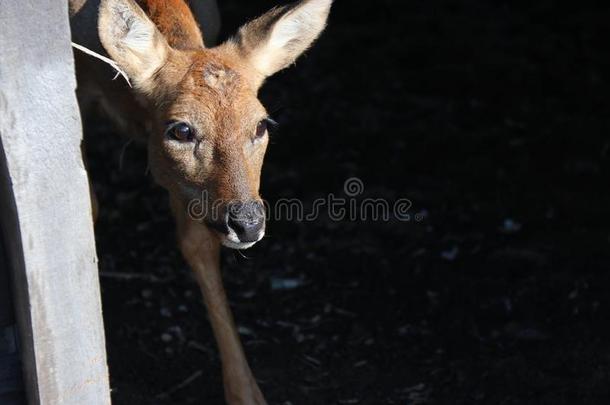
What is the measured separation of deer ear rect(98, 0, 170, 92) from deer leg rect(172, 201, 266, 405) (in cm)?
70

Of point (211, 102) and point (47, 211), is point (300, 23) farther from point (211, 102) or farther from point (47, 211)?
point (47, 211)

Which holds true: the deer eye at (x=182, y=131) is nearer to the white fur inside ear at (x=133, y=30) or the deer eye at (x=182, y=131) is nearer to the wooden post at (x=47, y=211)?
the white fur inside ear at (x=133, y=30)

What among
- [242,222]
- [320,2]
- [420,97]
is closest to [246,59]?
[320,2]

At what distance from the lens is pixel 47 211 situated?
139 inches

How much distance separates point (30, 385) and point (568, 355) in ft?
9.03

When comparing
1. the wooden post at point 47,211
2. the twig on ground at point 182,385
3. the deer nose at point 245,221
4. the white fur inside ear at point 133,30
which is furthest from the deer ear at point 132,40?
the twig on ground at point 182,385

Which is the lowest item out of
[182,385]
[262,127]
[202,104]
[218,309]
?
[182,385]

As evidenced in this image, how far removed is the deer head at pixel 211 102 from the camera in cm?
445

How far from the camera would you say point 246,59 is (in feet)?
16.4

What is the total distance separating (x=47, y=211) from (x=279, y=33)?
6.12 feet

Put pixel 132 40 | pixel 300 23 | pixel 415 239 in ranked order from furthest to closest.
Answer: pixel 415 239
pixel 300 23
pixel 132 40

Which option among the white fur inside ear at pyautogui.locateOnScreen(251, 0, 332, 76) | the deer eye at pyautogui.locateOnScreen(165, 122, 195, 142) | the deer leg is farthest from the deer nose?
the white fur inside ear at pyautogui.locateOnScreen(251, 0, 332, 76)

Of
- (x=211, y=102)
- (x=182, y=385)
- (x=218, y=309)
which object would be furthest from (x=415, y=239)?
(x=211, y=102)

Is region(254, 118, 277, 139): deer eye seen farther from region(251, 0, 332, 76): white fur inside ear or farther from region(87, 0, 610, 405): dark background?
region(87, 0, 610, 405): dark background
